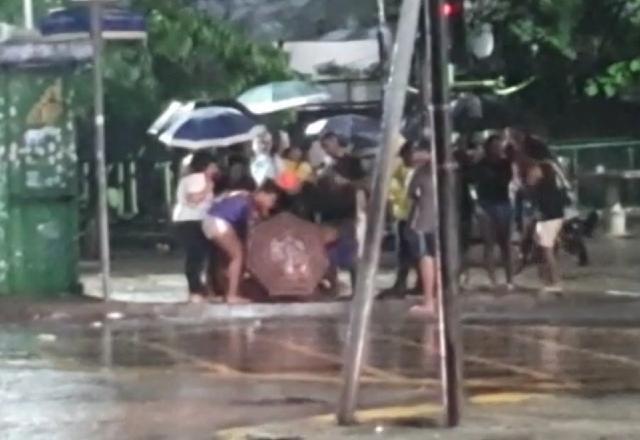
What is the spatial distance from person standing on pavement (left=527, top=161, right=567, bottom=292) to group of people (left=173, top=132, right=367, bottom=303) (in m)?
1.97

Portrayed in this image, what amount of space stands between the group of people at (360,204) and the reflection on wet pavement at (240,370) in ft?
3.45

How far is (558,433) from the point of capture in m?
12.5

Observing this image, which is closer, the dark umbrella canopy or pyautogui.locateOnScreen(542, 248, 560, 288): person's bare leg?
pyautogui.locateOnScreen(542, 248, 560, 288): person's bare leg

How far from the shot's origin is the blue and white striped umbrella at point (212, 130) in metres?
29.1

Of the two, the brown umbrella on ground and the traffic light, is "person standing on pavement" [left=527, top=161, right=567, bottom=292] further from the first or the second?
the traffic light

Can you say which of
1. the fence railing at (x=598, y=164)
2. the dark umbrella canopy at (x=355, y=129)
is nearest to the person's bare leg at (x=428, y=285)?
the dark umbrella canopy at (x=355, y=129)

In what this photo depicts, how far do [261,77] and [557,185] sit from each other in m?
14.3

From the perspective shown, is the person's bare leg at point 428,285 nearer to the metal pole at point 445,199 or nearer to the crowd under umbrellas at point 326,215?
the crowd under umbrellas at point 326,215

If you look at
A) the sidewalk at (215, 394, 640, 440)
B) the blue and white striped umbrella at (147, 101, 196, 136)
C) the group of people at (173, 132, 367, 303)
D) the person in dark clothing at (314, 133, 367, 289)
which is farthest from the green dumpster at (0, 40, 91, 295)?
the sidewalk at (215, 394, 640, 440)

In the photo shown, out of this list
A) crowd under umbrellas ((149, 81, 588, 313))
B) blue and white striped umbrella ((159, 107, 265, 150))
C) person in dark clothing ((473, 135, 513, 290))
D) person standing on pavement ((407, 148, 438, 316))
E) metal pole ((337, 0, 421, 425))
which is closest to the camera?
metal pole ((337, 0, 421, 425))

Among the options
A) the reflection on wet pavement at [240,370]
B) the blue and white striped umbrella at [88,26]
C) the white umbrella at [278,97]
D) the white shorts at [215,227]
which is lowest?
the reflection on wet pavement at [240,370]

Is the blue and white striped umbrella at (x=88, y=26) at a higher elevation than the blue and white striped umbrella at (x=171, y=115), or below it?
higher

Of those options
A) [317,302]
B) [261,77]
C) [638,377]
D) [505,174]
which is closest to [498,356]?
[638,377]

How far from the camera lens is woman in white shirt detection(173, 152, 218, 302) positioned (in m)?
22.0
